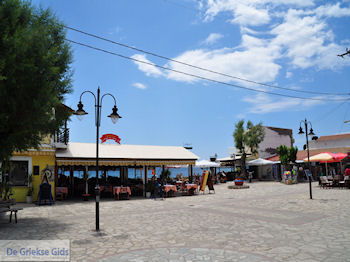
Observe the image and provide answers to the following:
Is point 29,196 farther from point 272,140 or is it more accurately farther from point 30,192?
point 272,140

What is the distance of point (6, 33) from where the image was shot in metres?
8.80

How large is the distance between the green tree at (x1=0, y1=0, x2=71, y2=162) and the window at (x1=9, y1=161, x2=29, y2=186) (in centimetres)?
674

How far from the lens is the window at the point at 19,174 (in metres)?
16.1

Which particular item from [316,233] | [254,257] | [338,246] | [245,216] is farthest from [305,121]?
[254,257]

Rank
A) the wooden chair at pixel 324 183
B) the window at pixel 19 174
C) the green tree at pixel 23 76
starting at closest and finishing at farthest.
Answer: the green tree at pixel 23 76, the window at pixel 19 174, the wooden chair at pixel 324 183

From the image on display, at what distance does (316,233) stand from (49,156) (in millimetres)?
14446

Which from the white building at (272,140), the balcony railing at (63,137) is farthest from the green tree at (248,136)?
the balcony railing at (63,137)

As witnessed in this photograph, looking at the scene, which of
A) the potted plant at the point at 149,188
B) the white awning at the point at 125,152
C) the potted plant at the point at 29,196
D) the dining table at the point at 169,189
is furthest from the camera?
the potted plant at the point at 149,188

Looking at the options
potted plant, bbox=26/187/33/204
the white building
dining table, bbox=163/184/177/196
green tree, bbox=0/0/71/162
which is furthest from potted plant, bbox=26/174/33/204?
the white building

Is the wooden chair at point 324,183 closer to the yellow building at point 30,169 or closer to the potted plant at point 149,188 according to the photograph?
the potted plant at point 149,188

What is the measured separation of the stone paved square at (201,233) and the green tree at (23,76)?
10.0 feet

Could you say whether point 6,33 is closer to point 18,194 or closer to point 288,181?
point 18,194

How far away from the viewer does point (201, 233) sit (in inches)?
319

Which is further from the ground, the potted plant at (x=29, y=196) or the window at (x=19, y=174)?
the window at (x=19, y=174)
